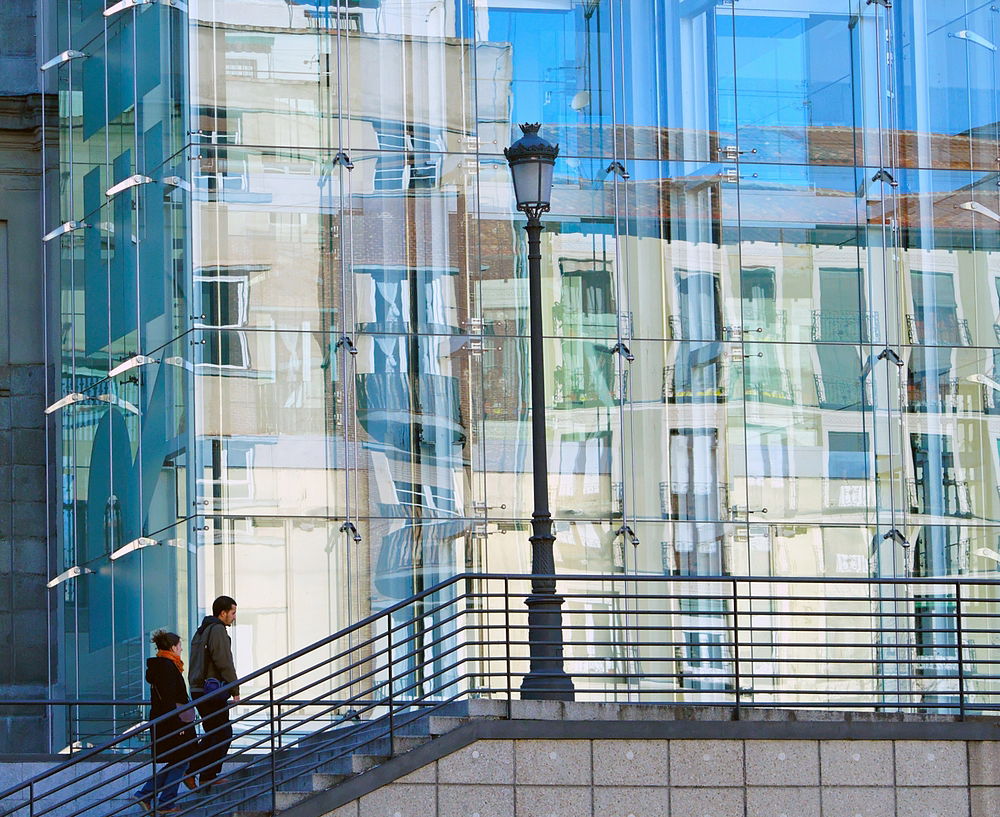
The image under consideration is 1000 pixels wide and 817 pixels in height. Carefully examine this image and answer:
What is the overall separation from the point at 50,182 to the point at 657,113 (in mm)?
7582

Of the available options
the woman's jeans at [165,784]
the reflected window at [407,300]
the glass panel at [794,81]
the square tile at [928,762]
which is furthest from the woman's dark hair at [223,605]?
the glass panel at [794,81]

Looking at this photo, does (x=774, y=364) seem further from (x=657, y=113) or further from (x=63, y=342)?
(x=63, y=342)

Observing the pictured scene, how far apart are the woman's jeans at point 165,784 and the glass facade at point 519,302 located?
137 inches

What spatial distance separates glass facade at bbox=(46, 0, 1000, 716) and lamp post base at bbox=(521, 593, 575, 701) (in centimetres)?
425

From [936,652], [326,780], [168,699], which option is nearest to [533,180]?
[326,780]

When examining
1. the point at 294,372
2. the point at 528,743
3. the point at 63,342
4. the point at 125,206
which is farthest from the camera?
the point at 63,342

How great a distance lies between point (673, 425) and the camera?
21.1 metres

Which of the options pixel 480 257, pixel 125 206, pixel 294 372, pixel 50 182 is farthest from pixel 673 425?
pixel 50 182

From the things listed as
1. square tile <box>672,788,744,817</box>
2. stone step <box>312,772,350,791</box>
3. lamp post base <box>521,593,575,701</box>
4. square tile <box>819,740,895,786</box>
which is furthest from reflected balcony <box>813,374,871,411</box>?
stone step <box>312,772,350,791</box>

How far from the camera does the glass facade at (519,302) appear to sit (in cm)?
2034

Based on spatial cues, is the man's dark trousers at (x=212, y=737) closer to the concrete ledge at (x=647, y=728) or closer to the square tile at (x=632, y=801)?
the concrete ledge at (x=647, y=728)

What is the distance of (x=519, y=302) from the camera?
2103cm

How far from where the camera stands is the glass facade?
20.3m

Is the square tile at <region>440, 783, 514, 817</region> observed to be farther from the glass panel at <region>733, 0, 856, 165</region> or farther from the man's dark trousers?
the glass panel at <region>733, 0, 856, 165</region>
